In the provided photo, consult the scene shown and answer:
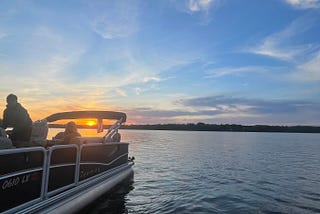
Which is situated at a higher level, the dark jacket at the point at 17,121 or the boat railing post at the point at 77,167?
the dark jacket at the point at 17,121

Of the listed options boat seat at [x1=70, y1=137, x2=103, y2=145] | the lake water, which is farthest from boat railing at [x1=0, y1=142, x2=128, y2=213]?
the lake water

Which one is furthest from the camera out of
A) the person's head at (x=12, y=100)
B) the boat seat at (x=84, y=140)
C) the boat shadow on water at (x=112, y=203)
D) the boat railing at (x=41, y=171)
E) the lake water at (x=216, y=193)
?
the lake water at (x=216, y=193)

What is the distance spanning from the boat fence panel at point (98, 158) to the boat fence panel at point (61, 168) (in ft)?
1.28

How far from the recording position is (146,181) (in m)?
11.7

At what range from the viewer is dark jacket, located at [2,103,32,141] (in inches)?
243

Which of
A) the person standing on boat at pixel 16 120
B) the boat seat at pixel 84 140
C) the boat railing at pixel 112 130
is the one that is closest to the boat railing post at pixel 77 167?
the boat seat at pixel 84 140

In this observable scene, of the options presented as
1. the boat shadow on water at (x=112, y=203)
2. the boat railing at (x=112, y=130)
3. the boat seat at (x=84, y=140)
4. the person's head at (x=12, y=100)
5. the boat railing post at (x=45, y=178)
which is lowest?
the boat shadow on water at (x=112, y=203)

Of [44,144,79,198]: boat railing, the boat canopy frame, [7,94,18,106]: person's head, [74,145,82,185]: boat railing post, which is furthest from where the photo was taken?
the boat canopy frame

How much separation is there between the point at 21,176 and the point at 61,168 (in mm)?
1260

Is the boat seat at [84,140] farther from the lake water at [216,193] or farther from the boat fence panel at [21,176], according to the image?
the boat fence panel at [21,176]

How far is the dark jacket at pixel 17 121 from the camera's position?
20.3 ft

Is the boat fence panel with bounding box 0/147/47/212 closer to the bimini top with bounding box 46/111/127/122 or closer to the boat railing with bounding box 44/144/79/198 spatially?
the boat railing with bounding box 44/144/79/198

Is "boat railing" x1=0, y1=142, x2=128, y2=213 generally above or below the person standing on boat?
below

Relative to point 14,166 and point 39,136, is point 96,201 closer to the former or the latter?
point 39,136
